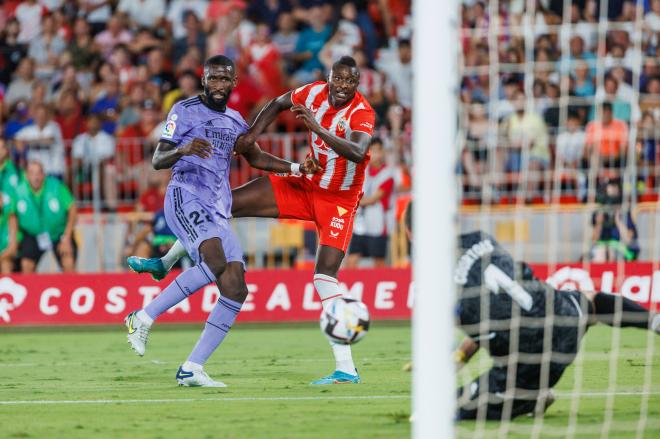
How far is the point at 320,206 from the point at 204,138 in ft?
3.40

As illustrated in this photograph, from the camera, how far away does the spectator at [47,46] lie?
1848 cm

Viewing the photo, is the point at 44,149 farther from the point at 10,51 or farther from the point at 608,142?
the point at 608,142

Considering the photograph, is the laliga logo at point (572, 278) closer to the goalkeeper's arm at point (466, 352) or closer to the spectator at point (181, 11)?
the goalkeeper's arm at point (466, 352)

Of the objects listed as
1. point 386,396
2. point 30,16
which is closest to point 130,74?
point 30,16

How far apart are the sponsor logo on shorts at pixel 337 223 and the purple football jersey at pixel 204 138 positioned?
0.80 meters

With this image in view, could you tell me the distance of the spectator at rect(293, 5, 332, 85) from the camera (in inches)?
693

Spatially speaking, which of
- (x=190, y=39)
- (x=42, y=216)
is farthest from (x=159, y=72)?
(x=42, y=216)

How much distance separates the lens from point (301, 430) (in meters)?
6.30

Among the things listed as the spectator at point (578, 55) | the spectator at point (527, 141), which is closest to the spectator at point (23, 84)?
the spectator at point (527, 141)

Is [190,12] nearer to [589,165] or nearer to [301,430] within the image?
[589,165]

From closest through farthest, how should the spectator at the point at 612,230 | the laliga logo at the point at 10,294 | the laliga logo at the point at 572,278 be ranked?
1. the laliga logo at the point at 572,278
2. the laliga logo at the point at 10,294
3. the spectator at the point at 612,230

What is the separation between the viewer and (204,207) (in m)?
8.41

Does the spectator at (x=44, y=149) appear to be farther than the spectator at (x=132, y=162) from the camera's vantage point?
No

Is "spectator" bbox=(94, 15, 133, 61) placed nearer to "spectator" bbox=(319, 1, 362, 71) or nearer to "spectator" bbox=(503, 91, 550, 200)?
"spectator" bbox=(319, 1, 362, 71)
